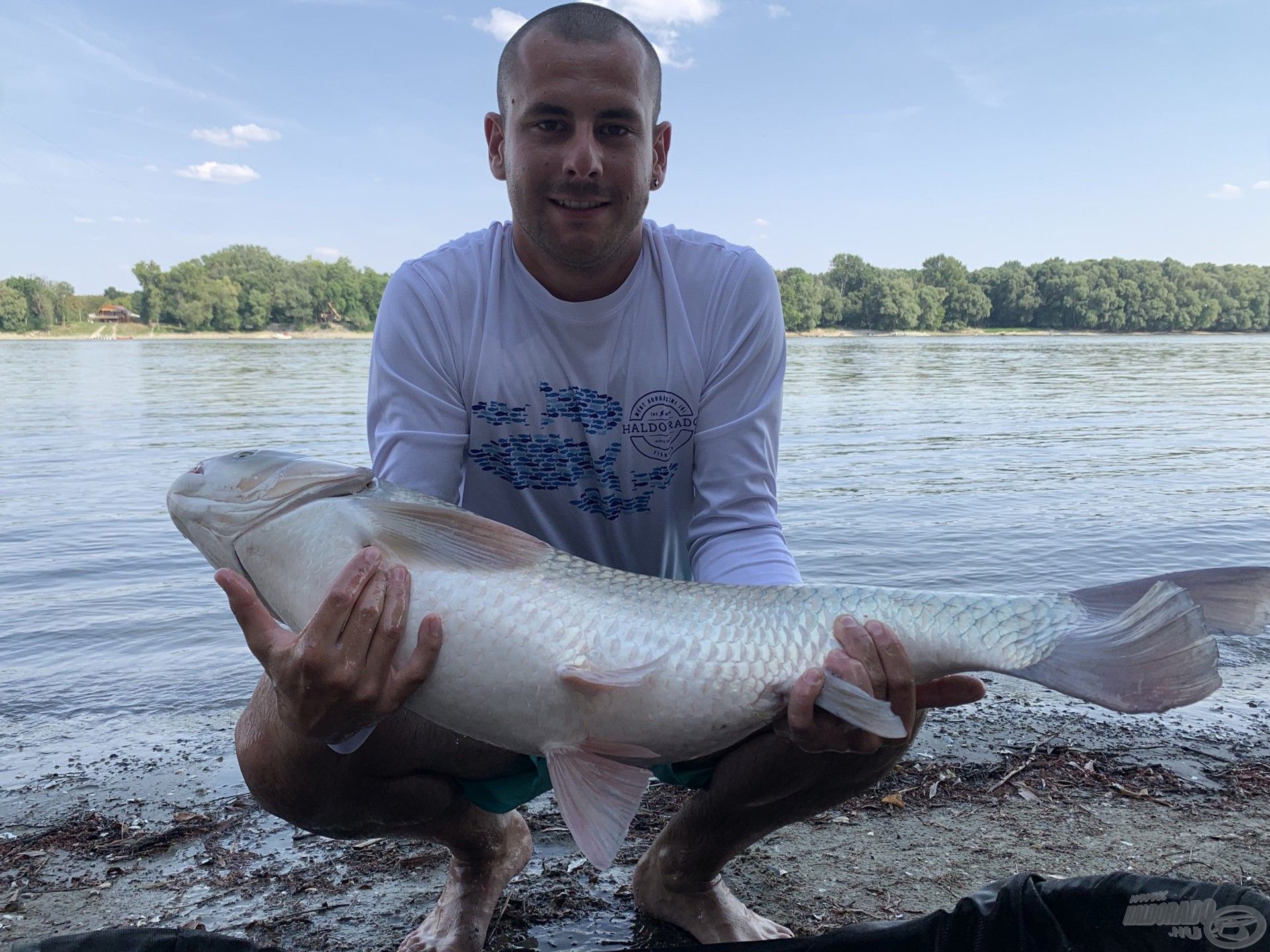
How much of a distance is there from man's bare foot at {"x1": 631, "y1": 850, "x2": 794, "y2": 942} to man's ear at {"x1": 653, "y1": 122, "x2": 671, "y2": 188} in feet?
7.26

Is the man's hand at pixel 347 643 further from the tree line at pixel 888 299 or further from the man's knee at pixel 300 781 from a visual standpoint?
the tree line at pixel 888 299

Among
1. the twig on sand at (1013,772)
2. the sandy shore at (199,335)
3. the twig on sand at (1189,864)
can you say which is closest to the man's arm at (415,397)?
the twig on sand at (1013,772)

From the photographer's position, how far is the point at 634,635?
2164 mm

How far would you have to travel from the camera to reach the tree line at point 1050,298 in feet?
332

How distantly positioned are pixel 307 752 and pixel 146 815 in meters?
1.57

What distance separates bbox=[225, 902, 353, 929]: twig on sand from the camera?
2662mm

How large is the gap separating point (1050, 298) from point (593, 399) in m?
115

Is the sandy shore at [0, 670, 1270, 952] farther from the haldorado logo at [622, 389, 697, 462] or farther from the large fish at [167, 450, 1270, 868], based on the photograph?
the haldorado logo at [622, 389, 697, 462]

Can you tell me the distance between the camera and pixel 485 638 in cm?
214

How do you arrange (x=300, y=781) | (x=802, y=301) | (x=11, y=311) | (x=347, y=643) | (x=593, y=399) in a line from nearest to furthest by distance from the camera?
1. (x=347, y=643)
2. (x=300, y=781)
3. (x=593, y=399)
4. (x=11, y=311)
5. (x=802, y=301)

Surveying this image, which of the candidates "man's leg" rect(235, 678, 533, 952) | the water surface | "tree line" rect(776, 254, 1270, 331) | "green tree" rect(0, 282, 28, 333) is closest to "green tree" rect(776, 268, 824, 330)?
"tree line" rect(776, 254, 1270, 331)

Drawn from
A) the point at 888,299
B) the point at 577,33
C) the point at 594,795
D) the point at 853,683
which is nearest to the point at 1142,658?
the point at 853,683

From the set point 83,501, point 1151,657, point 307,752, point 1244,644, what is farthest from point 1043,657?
point 83,501

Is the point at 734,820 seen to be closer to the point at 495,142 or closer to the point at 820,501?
the point at 495,142
